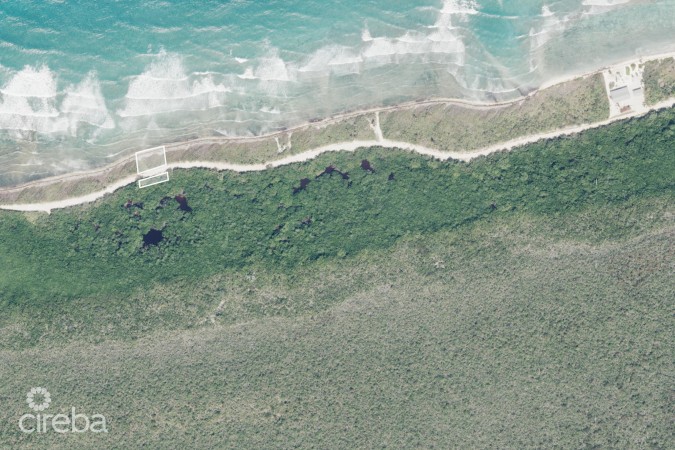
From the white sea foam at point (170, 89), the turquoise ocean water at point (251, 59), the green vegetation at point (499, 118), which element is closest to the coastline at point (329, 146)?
the green vegetation at point (499, 118)

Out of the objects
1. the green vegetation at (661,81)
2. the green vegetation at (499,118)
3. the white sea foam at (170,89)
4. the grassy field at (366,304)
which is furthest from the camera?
the white sea foam at (170,89)

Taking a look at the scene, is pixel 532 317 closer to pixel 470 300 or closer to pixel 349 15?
pixel 470 300

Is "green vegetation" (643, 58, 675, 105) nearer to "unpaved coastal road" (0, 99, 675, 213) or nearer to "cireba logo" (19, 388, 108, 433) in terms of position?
"unpaved coastal road" (0, 99, 675, 213)

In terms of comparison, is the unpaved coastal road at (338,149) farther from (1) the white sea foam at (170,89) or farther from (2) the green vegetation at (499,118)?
(1) the white sea foam at (170,89)

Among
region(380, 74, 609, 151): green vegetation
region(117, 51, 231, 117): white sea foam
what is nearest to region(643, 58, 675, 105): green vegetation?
region(380, 74, 609, 151): green vegetation

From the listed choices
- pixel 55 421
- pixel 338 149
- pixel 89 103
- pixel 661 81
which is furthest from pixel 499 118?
pixel 55 421

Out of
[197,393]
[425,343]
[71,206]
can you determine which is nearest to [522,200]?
[425,343]

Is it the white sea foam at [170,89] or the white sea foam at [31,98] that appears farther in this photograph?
the white sea foam at [31,98]
